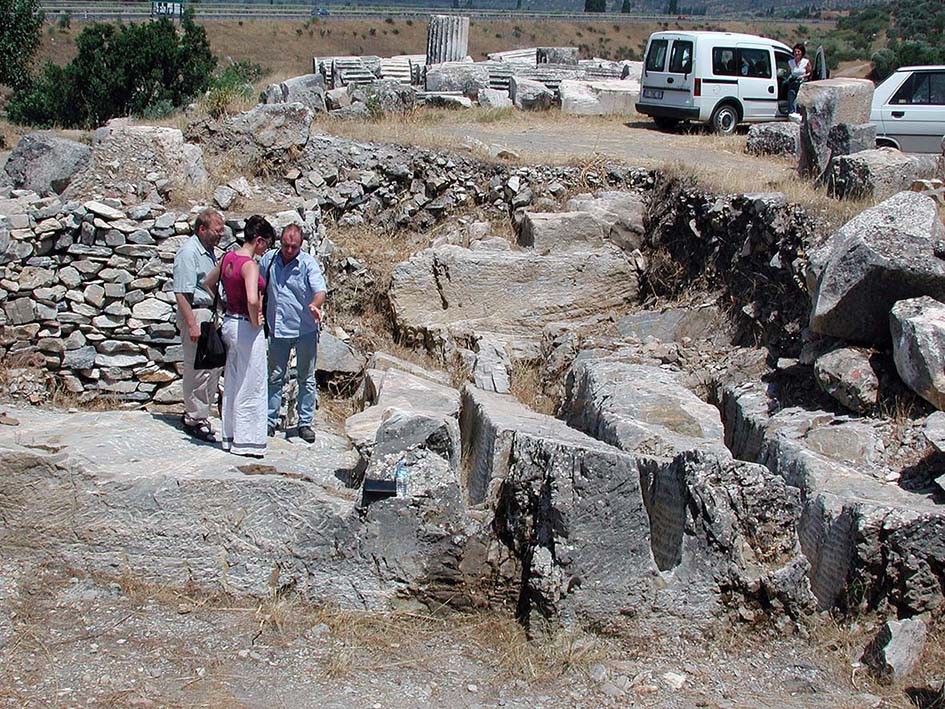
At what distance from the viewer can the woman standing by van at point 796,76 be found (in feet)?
54.1

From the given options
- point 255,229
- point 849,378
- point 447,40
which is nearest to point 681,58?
point 447,40

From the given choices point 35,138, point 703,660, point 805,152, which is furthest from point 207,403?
point 805,152

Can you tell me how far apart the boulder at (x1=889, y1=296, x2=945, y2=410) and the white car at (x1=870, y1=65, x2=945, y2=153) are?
6854mm

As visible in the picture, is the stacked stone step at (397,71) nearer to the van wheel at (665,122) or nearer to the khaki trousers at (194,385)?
the van wheel at (665,122)

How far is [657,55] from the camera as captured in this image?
1692cm

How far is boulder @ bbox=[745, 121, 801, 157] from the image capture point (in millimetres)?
13680

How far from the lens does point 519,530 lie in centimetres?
571

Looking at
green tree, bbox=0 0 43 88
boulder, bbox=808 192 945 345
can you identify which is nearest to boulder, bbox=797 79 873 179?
boulder, bbox=808 192 945 345

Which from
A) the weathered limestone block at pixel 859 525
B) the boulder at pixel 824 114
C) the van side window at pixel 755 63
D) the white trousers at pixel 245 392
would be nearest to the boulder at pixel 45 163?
the white trousers at pixel 245 392

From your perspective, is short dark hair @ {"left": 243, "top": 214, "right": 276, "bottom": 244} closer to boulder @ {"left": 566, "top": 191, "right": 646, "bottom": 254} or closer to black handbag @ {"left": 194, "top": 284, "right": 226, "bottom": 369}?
black handbag @ {"left": 194, "top": 284, "right": 226, "bottom": 369}

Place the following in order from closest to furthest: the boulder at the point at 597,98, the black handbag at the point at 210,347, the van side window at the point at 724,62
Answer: the black handbag at the point at 210,347, the van side window at the point at 724,62, the boulder at the point at 597,98

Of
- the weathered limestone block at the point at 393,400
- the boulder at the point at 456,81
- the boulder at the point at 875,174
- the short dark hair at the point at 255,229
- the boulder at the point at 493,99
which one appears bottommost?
the weathered limestone block at the point at 393,400

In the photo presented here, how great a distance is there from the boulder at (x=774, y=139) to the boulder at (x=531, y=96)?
191 inches

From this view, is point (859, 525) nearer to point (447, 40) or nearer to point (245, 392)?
point (245, 392)
